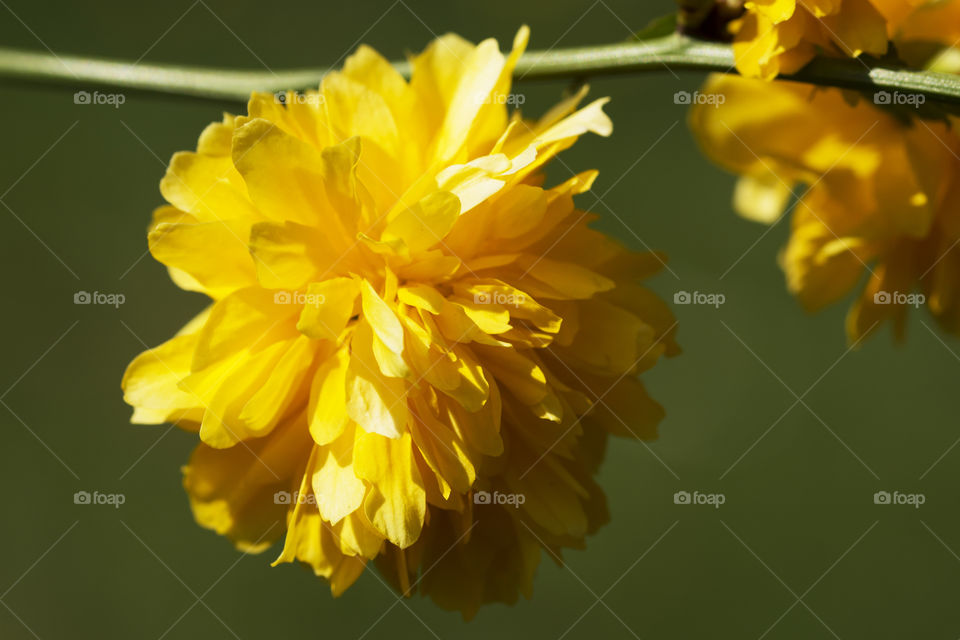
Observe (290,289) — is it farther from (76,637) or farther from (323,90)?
(76,637)

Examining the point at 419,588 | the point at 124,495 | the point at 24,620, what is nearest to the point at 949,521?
the point at 419,588

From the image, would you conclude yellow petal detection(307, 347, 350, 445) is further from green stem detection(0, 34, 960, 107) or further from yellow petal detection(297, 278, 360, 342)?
green stem detection(0, 34, 960, 107)

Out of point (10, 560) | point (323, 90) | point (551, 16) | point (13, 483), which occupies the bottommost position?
point (10, 560)

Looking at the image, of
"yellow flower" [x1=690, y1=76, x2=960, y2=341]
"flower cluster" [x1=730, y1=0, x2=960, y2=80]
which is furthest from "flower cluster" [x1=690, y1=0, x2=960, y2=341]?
"flower cluster" [x1=730, y1=0, x2=960, y2=80]

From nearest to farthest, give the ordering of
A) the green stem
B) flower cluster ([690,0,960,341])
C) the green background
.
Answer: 1. the green stem
2. flower cluster ([690,0,960,341])
3. the green background

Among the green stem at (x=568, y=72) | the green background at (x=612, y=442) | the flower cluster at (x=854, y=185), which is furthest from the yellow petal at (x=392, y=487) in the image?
the green background at (x=612, y=442)

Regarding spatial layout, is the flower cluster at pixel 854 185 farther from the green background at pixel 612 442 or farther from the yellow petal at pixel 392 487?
the green background at pixel 612 442

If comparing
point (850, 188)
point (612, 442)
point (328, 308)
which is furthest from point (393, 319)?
point (612, 442)
